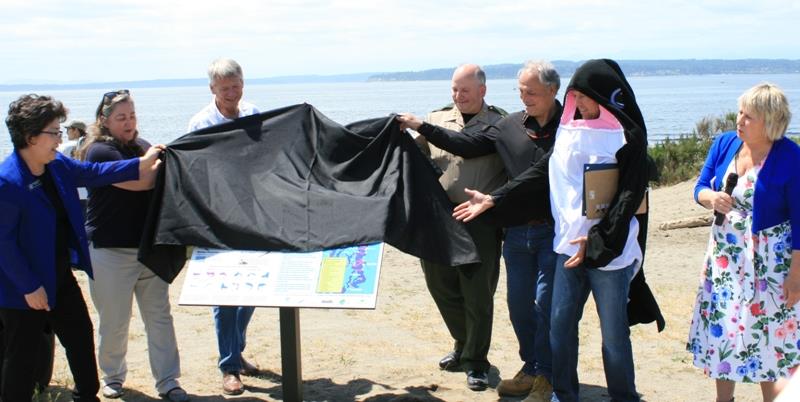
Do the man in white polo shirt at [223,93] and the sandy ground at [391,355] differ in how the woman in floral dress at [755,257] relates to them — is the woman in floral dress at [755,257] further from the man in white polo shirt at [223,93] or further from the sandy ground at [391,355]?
the man in white polo shirt at [223,93]

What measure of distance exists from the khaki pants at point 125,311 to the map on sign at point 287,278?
0.56 metres

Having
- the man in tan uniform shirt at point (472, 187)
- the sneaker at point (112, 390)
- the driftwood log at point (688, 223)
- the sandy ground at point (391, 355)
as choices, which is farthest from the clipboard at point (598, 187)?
the driftwood log at point (688, 223)

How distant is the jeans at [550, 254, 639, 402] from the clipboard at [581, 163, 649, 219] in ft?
1.14

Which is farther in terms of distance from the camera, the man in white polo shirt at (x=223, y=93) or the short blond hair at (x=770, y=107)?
the man in white polo shirt at (x=223, y=93)

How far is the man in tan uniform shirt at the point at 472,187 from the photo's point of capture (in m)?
6.00

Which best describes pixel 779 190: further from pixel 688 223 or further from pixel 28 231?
pixel 688 223

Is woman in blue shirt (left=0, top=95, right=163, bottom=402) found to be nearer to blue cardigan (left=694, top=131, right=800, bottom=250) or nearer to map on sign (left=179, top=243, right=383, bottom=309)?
map on sign (left=179, top=243, right=383, bottom=309)

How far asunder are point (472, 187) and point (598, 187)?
1.21 metres

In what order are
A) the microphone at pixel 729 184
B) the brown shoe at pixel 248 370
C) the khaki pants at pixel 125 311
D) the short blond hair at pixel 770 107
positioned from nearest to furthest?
the short blond hair at pixel 770 107 → the microphone at pixel 729 184 → the khaki pants at pixel 125 311 → the brown shoe at pixel 248 370

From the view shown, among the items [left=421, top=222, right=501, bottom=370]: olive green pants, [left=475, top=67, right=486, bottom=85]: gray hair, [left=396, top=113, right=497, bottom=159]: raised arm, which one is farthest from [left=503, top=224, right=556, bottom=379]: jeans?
[left=475, top=67, right=486, bottom=85]: gray hair

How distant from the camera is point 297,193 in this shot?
562 cm

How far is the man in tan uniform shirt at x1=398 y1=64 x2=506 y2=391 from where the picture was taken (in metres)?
6.00

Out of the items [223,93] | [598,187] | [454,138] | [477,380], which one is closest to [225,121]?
[223,93]

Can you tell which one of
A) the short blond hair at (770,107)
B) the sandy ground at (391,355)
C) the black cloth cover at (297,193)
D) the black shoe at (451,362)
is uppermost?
the short blond hair at (770,107)
